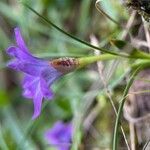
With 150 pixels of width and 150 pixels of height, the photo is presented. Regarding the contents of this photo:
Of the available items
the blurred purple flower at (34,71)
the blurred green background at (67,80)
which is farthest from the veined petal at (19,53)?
the blurred green background at (67,80)

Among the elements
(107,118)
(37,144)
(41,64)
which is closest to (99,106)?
(107,118)

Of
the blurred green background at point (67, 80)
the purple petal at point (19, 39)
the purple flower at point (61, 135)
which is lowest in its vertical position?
the purple flower at point (61, 135)

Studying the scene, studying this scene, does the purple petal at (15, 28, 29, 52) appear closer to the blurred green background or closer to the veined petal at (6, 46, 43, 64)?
the veined petal at (6, 46, 43, 64)

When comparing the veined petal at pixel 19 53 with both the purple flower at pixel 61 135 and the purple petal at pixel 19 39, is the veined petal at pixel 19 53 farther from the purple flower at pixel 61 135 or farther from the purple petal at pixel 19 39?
the purple flower at pixel 61 135

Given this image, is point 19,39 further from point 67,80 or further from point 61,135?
point 61,135

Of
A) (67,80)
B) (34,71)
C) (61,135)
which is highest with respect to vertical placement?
(34,71)

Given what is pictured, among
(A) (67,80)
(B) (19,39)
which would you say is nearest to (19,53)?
(B) (19,39)
